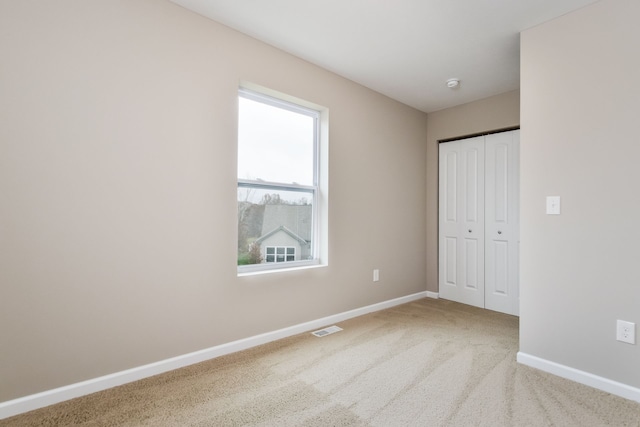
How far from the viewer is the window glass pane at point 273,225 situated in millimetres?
2635

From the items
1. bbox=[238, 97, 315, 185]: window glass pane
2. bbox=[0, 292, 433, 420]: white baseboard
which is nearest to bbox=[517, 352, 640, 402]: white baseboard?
bbox=[0, 292, 433, 420]: white baseboard

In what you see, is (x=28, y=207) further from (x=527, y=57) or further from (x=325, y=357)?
(x=527, y=57)

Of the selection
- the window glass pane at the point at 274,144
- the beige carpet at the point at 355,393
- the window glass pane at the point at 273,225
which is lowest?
the beige carpet at the point at 355,393

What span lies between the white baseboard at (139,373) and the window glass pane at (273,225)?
0.62 metres

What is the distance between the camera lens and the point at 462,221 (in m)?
3.89

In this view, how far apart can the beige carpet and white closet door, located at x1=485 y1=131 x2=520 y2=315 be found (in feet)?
3.51

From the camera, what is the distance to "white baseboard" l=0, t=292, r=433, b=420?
1652mm

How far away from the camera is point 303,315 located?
2844 millimetres

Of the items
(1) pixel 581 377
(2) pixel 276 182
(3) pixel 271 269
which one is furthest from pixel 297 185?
(1) pixel 581 377

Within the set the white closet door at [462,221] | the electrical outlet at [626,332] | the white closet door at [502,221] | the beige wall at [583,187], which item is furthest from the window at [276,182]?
the electrical outlet at [626,332]

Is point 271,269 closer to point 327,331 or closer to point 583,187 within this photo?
point 327,331

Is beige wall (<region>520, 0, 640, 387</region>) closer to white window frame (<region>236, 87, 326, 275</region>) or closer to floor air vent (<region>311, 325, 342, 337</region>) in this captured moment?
floor air vent (<region>311, 325, 342, 337</region>)

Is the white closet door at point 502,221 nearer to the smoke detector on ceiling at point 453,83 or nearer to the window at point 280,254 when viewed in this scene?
the smoke detector on ceiling at point 453,83

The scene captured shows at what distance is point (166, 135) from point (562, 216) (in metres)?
2.72
